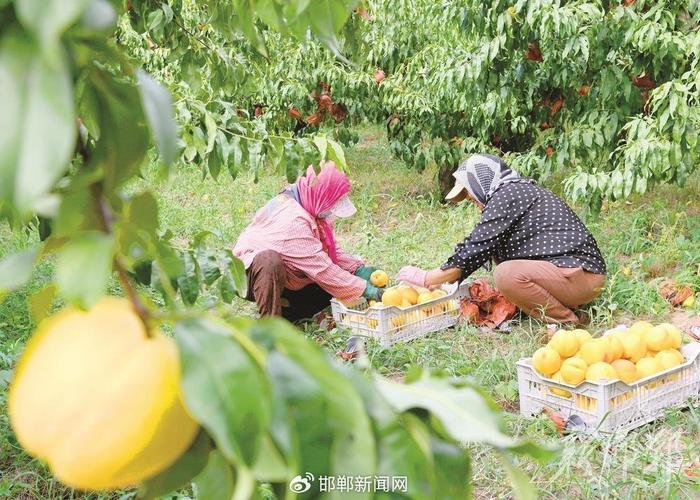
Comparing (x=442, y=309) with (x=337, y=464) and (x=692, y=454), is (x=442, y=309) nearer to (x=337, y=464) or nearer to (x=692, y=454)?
(x=692, y=454)

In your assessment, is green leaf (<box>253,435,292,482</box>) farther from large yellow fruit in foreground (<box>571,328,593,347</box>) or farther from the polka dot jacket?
the polka dot jacket

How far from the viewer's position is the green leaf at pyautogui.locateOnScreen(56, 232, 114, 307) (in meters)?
0.41

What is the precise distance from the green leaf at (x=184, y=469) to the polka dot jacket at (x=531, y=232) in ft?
12.0

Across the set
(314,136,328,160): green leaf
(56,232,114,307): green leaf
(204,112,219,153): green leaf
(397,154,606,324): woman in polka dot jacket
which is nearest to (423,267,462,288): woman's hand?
(397,154,606,324): woman in polka dot jacket

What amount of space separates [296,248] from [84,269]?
12.5 feet

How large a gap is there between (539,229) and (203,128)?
2.54 meters

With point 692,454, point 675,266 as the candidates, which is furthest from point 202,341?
point 675,266

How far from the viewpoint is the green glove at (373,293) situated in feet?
14.3

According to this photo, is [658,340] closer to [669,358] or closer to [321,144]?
[669,358]

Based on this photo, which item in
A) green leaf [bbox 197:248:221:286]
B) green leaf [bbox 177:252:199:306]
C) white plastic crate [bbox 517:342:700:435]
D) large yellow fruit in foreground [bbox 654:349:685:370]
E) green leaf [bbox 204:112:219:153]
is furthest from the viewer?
large yellow fruit in foreground [bbox 654:349:685:370]

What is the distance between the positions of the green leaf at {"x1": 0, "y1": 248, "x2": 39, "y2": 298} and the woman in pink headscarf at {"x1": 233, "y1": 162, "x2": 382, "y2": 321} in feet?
11.9

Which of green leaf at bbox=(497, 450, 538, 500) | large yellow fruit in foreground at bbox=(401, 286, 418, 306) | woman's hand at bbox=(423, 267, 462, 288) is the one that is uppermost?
green leaf at bbox=(497, 450, 538, 500)

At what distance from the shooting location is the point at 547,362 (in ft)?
9.73

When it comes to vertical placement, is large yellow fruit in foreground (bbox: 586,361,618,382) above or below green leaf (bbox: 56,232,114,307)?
below
